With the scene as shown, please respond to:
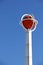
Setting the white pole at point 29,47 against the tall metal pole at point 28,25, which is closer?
the white pole at point 29,47

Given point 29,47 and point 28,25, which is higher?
point 28,25

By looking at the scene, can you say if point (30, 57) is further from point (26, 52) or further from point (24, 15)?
point (24, 15)

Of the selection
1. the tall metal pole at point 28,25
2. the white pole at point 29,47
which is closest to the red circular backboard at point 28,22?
the tall metal pole at point 28,25

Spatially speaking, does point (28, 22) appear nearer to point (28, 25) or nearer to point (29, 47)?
point (28, 25)

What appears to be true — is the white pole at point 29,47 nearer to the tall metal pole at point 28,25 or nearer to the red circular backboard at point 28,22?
the tall metal pole at point 28,25

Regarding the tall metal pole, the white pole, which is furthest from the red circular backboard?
the white pole

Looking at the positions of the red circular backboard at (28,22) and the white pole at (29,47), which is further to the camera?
the red circular backboard at (28,22)

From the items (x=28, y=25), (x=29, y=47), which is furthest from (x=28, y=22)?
(x=29, y=47)

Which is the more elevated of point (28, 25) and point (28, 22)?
point (28, 22)

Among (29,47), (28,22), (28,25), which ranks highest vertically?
(28,22)

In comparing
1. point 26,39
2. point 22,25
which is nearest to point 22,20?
point 22,25

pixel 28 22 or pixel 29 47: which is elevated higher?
pixel 28 22

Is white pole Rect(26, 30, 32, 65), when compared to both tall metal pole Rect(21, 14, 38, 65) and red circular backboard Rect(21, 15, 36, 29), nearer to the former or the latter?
tall metal pole Rect(21, 14, 38, 65)

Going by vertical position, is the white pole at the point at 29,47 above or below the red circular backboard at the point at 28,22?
below
